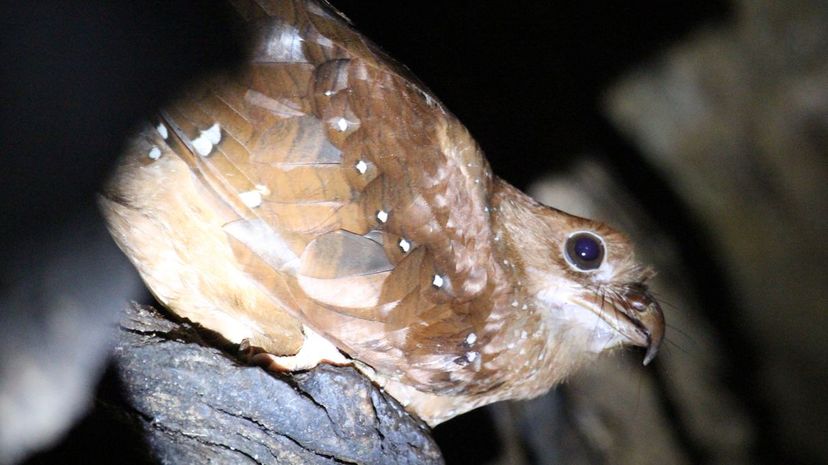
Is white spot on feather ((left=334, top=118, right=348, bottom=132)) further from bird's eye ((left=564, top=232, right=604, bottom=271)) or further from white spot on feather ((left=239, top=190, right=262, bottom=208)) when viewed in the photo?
bird's eye ((left=564, top=232, right=604, bottom=271))

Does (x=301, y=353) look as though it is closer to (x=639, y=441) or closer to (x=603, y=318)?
(x=603, y=318)

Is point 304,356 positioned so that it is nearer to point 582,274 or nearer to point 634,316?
point 582,274

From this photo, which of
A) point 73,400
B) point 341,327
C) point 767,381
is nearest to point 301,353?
point 341,327

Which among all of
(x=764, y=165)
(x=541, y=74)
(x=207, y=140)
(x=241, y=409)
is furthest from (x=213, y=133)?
(x=764, y=165)

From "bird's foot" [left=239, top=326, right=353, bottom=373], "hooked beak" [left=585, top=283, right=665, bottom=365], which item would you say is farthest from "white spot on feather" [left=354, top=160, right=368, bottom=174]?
"hooked beak" [left=585, top=283, right=665, bottom=365]

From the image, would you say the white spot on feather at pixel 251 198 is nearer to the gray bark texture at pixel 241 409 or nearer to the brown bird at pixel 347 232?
the brown bird at pixel 347 232

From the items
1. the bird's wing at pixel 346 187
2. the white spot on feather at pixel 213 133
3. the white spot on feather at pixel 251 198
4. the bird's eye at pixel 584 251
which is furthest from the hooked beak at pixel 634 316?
the white spot on feather at pixel 213 133
